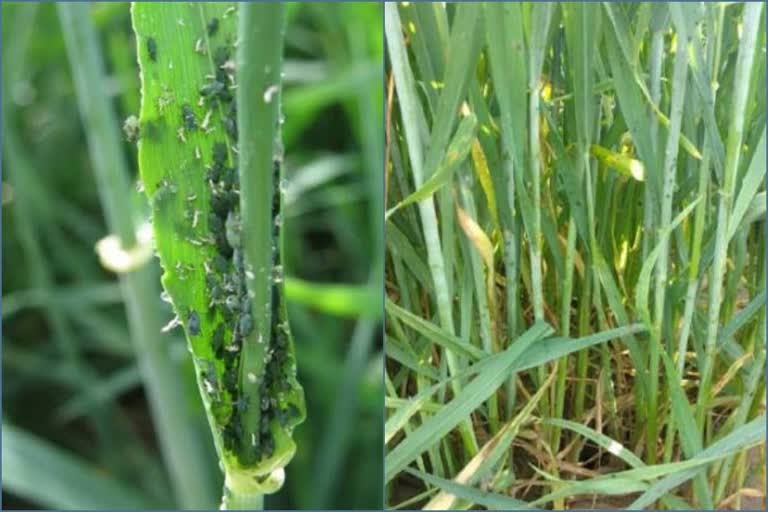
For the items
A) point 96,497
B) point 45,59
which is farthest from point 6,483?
point 45,59

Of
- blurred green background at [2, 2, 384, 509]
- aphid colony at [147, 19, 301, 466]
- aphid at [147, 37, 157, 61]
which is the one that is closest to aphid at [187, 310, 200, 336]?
aphid colony at [147, 19, 301, 466]

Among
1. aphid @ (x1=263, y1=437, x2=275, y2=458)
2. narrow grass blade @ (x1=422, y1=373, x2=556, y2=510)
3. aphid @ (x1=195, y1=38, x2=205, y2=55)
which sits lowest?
narrow grass blade @ (x1=422, y1=373, x2=556, y2=510)

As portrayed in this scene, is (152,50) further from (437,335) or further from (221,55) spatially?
(437,335)

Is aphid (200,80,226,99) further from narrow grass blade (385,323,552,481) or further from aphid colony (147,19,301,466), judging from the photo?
narrow grass blade (385,323,552,481)

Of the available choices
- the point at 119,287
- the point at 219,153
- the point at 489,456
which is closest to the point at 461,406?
the point at 489,456

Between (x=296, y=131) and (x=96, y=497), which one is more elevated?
(x=296, y=131)

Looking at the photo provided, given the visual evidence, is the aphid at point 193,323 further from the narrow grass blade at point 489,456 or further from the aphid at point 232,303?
the narrow grass blade at point 489,456

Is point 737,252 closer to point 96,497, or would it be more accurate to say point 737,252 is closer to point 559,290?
A: point 559,290

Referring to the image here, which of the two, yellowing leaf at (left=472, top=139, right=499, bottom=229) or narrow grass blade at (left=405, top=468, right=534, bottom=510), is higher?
yellowing leaf at (left=472, top=139, right=499, bottom=229)
